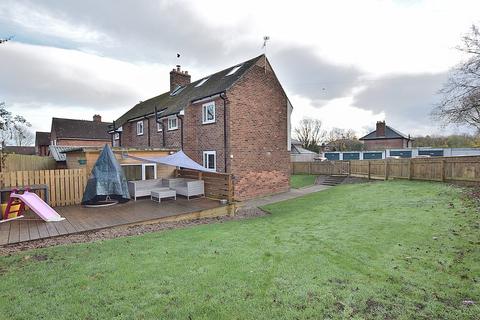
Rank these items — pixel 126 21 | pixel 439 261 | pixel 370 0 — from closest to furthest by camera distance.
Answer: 1. pixel 439 261
2. pixel 370 0
3. pixel 126 21

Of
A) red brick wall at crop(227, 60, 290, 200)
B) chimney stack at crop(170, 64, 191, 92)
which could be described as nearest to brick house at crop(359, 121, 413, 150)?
red brick wall at crop(227, 60, 290, 200)

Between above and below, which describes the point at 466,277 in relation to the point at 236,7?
below

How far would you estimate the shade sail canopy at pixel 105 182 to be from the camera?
1018 cm

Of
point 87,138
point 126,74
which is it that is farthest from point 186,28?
point 87,138

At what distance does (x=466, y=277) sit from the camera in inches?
160

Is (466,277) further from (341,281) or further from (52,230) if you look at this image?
(52,230)

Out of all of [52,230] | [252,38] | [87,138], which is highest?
[252,38]

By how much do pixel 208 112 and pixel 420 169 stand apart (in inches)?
560

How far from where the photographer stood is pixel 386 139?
48312 mm

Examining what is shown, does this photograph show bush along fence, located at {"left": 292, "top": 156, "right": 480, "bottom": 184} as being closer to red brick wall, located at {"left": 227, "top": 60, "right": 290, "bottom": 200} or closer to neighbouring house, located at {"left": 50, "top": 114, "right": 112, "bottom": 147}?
red brick wall, located at {"left": 227, "top": 60, "right": 290, "bottom": 200}

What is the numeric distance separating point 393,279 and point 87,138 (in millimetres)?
43353

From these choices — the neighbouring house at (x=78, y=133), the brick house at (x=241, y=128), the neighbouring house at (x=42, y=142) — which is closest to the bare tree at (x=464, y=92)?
the brick house at (x=241, y=128)

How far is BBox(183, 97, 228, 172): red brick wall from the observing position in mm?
16078

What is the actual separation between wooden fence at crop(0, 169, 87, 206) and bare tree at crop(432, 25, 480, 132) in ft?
64.9
